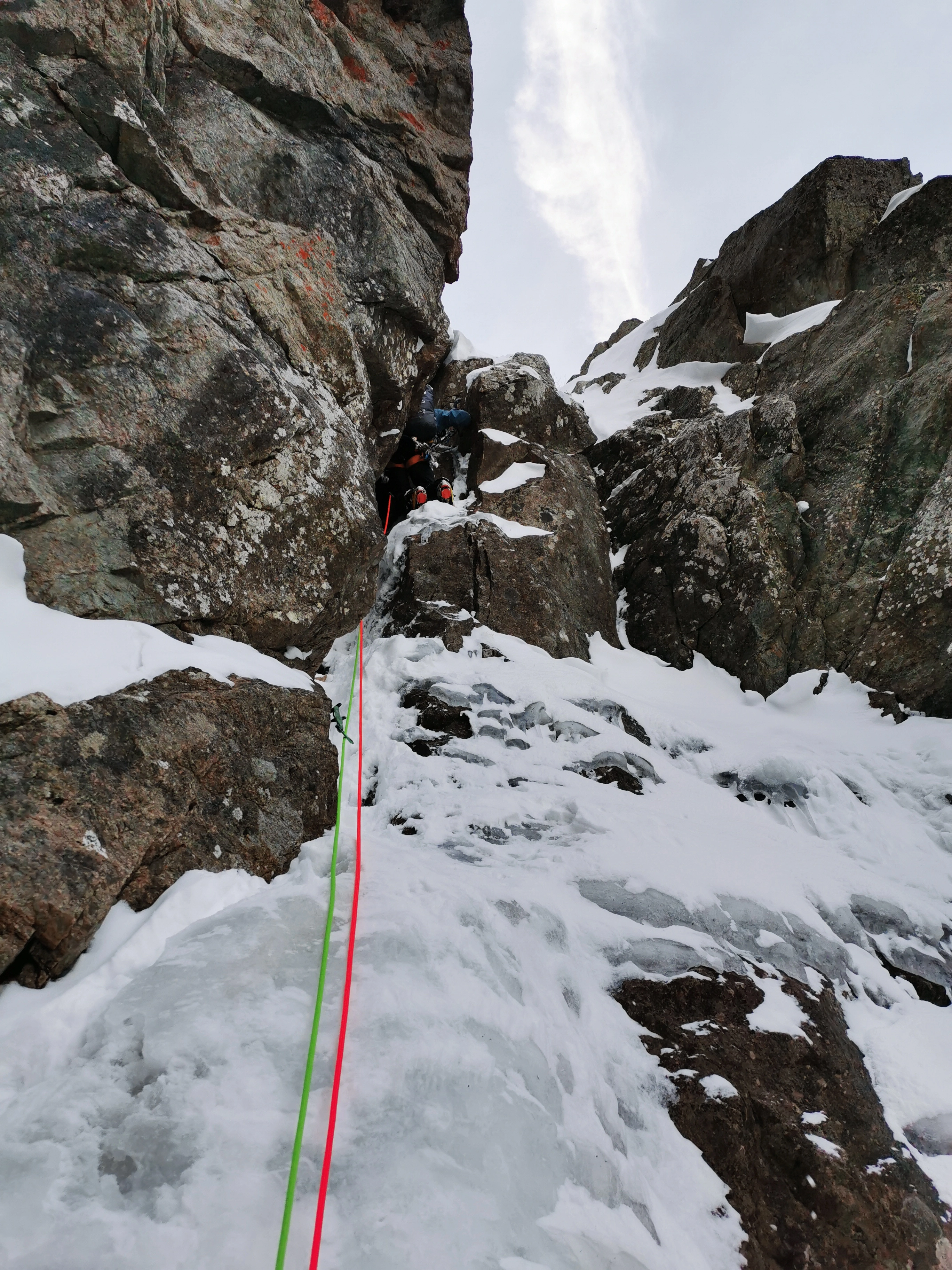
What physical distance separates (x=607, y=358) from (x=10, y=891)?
62.8ft

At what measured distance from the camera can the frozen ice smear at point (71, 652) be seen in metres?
3.36

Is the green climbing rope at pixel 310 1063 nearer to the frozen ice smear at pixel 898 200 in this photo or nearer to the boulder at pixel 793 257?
the boulder at pixel 793 257

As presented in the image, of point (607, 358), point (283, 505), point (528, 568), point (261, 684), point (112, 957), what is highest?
point (607, 358)

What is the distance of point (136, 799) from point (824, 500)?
9580 mm

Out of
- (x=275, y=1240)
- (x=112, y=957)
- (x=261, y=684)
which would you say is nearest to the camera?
(x=275, y=1240)

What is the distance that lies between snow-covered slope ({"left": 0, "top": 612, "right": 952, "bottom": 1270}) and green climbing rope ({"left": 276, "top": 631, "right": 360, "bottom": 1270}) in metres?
0.05

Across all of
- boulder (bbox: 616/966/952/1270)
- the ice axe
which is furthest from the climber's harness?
boulder (bbox: 616/966/952/1270)

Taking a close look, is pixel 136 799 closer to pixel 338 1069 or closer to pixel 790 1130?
pixel 338 1069

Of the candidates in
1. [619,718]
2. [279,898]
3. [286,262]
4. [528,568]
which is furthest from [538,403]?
[279,898]

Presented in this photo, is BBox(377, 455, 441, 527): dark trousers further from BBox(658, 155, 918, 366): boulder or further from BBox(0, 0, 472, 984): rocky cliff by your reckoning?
BBox(658, 155, 918, 366): boulder

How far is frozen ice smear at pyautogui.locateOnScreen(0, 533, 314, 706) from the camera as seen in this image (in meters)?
3.36

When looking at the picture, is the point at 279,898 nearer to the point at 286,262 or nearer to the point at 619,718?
the point at 619,718

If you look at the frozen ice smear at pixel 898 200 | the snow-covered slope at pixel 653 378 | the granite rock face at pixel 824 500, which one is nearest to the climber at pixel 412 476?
the granite rock face at pixel 824 500

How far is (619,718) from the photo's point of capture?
6.88m
